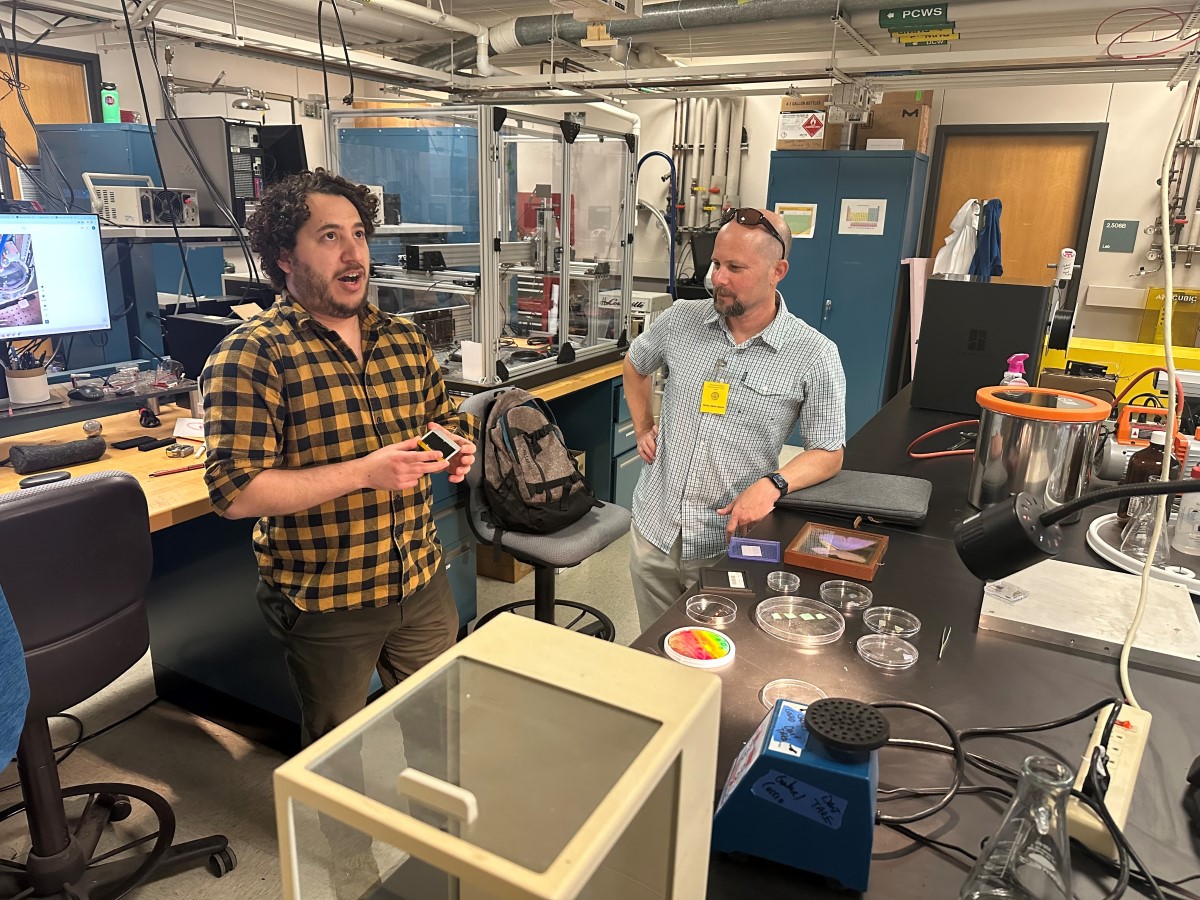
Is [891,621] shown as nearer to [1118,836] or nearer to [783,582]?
[783,582]

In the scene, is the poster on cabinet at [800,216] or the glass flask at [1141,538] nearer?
the glass flask at [1141,538]

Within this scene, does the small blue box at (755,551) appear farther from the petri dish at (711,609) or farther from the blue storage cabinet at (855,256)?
the blue storage cabinet at (855,256)

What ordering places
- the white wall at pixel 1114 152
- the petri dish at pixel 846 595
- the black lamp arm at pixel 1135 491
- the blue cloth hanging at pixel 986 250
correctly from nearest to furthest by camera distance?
the black lamp arm at pixel 1135 491 → the petri dish at pixel 846 595 → the blue cloth hanging at pixel 986 250 → the white wall at pixel 1114 152

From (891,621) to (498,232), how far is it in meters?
1.93

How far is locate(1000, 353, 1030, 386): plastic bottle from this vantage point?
237 centimetres

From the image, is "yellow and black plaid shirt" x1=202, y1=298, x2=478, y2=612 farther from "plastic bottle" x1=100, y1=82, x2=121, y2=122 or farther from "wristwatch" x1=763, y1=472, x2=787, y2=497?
"plastic bottle" x1=100, y1=82, x2=121, y2=122

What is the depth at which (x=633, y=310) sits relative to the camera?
182 inches

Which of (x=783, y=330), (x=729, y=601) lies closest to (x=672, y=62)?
(x=783, y=330)

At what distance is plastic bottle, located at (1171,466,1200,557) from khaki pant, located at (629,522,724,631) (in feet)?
3.06

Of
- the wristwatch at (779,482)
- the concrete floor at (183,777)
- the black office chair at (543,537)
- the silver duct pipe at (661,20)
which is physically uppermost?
the silver duct pipe at (661,20)

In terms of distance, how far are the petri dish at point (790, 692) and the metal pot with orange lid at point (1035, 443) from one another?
0.84m

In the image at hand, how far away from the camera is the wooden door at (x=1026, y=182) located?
505cm

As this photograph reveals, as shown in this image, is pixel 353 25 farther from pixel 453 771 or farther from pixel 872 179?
pixel 453 771

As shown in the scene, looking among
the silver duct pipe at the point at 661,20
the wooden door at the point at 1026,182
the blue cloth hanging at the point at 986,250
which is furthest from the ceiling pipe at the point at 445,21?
the wooden door at the point at 1026,182
